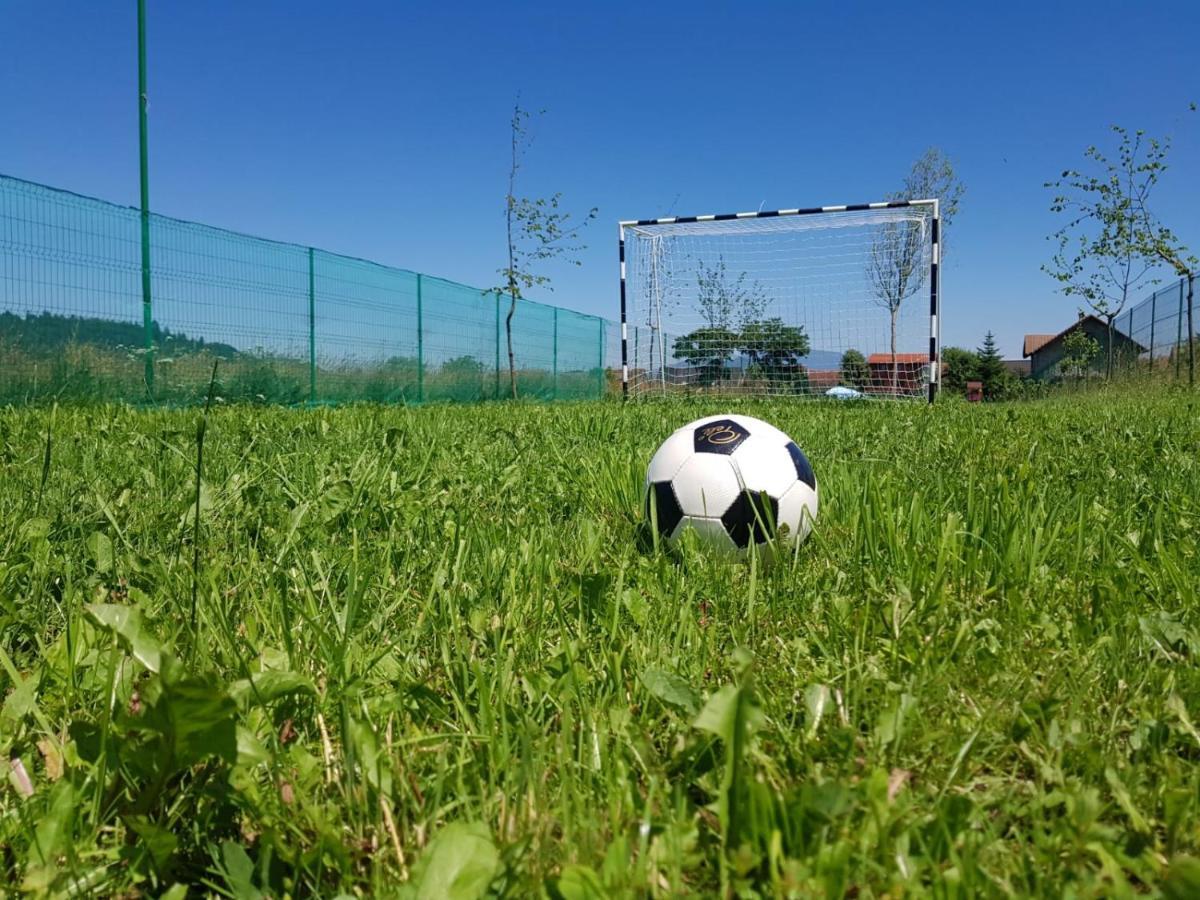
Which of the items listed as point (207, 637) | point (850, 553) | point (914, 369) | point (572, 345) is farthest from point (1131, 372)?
point (207, 637)

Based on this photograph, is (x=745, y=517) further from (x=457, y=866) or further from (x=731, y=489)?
(x=457, y=866)

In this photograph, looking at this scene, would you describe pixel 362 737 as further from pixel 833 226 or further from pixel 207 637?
pixel 833 226

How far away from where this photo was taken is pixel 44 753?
109cm

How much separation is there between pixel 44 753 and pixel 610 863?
887 millimetres

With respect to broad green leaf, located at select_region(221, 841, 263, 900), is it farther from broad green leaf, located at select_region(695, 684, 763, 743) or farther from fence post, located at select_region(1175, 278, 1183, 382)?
fence post, located at select_region(1175, 278, 1183, 382)

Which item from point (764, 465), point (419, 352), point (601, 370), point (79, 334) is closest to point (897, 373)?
point (601, 370)

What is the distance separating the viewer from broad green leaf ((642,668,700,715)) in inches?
43.3

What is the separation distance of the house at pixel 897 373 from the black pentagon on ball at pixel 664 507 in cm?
1287

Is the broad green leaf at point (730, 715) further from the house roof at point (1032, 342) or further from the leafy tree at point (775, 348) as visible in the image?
the house roof at point (1032, 342)

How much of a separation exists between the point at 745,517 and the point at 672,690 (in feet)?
3.58

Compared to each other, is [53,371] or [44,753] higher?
[53,371]

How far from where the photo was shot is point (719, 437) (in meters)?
2.34

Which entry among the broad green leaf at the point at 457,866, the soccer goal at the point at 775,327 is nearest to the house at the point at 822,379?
the soccer goal at the point at 775,327

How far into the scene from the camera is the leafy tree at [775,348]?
14836 mm
